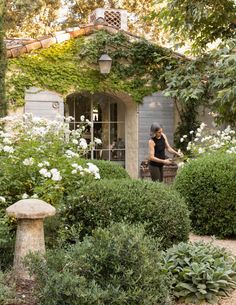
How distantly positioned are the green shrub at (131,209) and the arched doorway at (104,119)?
8210 mm

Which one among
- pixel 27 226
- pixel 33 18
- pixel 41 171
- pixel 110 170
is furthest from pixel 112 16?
pixel 27 226

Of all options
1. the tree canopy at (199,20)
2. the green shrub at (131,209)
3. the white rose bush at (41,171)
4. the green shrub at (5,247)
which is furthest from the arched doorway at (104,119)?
the green shrub at (5,247)

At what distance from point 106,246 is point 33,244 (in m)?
1.02

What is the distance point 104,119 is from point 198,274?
31.8 ft

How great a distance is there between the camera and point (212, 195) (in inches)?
277

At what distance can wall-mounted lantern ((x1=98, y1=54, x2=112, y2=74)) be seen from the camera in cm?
1193

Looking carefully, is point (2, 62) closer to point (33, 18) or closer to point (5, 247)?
point (5, 247)

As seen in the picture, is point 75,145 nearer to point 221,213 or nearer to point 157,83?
point 221,213

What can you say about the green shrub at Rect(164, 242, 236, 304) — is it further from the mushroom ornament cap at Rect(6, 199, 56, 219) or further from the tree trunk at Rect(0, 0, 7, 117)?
the tree trunk at Rect(0, 0, 7, 117)

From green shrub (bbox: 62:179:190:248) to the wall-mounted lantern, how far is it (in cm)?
712

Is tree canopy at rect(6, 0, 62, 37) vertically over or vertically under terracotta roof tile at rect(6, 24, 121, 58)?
over

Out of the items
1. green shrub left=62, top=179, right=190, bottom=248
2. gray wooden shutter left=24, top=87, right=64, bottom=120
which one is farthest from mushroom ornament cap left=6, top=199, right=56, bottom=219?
gray wooden shutter left=24, top=87, right=64, bottom=120

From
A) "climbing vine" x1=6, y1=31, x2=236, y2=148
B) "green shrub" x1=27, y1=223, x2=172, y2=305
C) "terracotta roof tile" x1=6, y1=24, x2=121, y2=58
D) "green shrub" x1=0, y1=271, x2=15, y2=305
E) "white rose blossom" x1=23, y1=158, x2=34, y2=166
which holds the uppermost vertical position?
"terracotta roof tile" x1=6, y1=24, x2=121, y2=58

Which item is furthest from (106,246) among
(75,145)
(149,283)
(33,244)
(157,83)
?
(157,83)
